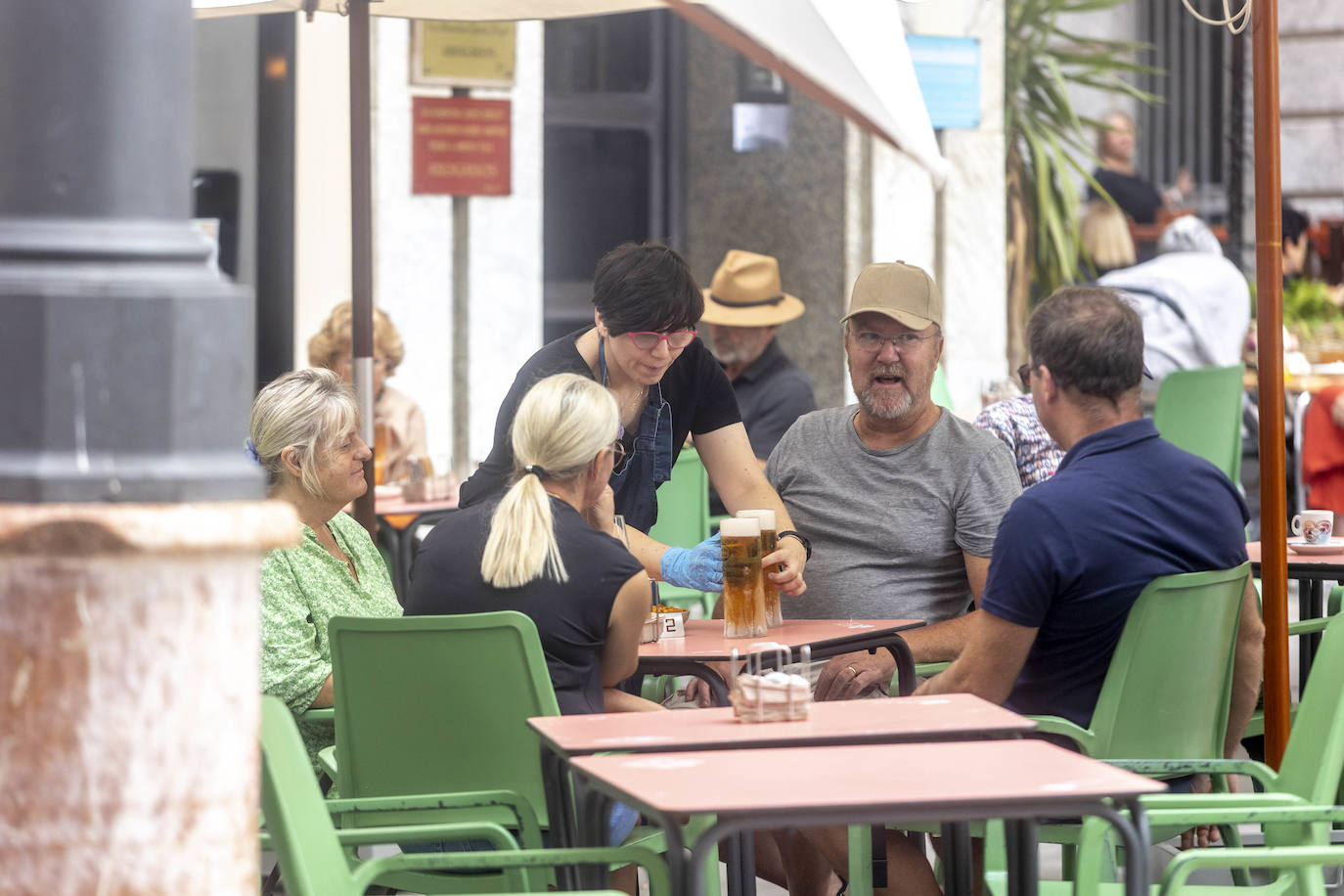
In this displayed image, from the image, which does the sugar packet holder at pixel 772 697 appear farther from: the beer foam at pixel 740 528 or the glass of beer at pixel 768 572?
the glass of beer at pixel 768 572

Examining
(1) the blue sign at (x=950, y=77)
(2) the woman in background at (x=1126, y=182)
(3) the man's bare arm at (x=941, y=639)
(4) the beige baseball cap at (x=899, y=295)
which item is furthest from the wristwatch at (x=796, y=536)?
(2) the woman in background at (x=1126, y=182)

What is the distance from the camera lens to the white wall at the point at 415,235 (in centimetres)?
838

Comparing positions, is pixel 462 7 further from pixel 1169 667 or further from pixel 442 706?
pixel 1169 667

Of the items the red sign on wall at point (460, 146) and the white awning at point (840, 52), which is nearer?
the white awning at point (840, 52)

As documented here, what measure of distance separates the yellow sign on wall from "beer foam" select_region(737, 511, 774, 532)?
5048 mm

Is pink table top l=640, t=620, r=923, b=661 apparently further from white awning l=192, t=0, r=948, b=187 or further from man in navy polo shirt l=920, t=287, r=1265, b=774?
white awning l=192, t=0, r=948, b=187

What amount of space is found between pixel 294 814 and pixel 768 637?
4.92 ft

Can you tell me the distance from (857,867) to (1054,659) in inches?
22.1

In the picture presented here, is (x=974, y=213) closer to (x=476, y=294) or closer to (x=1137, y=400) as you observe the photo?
(x=476, y=294)

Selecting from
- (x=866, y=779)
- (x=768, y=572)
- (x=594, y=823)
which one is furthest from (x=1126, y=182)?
(x=866, y=779)

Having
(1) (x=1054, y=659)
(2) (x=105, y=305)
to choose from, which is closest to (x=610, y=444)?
(1) (x=1054, y=659)

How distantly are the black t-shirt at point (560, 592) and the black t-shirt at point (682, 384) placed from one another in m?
0.68

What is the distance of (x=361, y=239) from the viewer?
4508 millimetres

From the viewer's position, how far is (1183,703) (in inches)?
129
